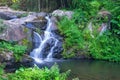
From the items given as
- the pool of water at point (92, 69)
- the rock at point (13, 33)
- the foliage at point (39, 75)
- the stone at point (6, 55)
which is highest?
the rock at point (13, 33)

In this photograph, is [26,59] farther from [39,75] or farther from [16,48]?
[39,75]

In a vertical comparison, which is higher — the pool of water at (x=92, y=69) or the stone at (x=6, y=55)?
the stone at (x=6, y=55)

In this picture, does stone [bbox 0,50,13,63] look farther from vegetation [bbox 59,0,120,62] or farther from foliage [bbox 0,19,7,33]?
vegetation [bbox 59,0,120,62]

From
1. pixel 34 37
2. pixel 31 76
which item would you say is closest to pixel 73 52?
pixel 34 37

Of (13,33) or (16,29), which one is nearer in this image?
(13,33)

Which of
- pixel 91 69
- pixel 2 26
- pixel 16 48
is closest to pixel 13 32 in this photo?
pixel 2 26

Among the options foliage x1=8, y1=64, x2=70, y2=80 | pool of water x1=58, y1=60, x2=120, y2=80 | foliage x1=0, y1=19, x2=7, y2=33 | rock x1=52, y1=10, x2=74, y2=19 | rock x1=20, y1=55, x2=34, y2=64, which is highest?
rock x1=52, y1=10, x2=74, y2=19

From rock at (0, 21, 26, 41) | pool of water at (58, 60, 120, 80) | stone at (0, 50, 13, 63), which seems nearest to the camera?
pool of water at (58, 60, 120, 80)

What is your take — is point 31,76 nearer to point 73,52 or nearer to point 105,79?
point 105,79

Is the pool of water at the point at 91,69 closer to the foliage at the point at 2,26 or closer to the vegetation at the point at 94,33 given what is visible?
the vegetation at the point at 94,33

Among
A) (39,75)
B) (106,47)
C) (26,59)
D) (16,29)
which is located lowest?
(26,59)

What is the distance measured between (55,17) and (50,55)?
11.8ft

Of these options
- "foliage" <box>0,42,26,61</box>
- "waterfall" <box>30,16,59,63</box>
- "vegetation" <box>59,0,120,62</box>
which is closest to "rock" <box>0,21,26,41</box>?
"foliage" <box>0,42,26,61</box>

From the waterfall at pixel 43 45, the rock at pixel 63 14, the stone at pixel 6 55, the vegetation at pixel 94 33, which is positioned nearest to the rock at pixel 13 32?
the waterfall at pixel 43 45
